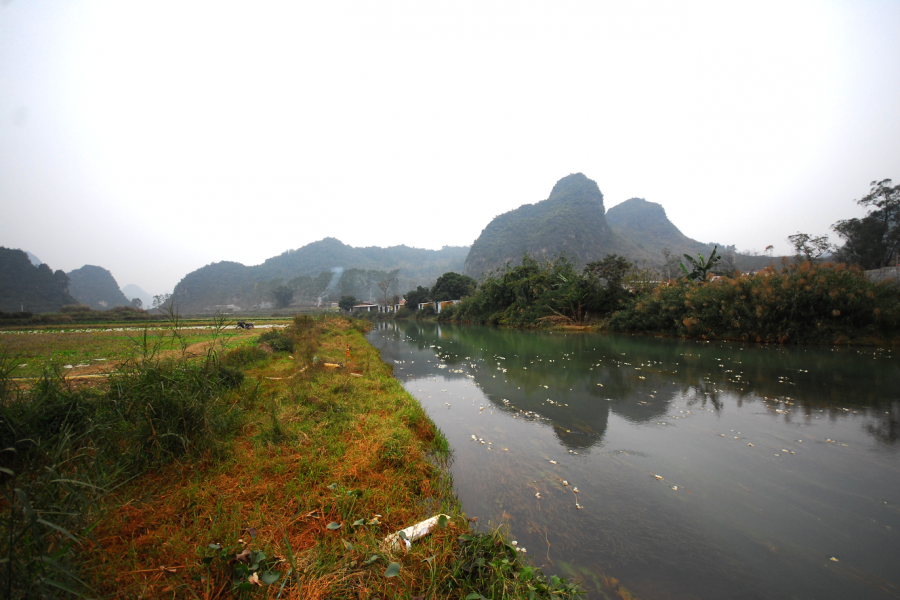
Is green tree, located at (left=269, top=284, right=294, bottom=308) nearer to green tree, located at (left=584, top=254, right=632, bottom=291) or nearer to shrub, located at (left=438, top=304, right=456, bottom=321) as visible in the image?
shrub, located at (left=438, top=304, right=456, bottom=321)

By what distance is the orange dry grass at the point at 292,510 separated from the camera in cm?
245

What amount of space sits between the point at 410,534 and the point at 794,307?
64.9 feet

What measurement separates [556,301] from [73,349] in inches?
1125

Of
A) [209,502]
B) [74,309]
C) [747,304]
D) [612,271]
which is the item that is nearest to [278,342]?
[209,502]

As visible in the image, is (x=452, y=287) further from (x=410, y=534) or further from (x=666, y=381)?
(x=410, y=534)

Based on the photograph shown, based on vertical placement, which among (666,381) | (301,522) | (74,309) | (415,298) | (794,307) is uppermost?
(415,298)

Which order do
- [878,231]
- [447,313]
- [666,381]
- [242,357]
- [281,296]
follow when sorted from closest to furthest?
1. [666,381]
2. [242,357]
3. [878,231]
4. [447,313]
5. [281,296]

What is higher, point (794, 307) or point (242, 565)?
point (794, 307)

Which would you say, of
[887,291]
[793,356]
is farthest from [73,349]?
[887,291]

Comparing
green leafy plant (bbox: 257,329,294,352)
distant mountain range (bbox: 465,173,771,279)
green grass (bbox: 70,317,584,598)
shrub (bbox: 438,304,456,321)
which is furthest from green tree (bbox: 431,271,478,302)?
green grass (bbox: 70,317,584,598)

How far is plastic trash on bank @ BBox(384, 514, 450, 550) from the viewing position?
114 inches

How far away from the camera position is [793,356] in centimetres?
1254

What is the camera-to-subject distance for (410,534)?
3.07m

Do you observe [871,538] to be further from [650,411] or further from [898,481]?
[650,411]
